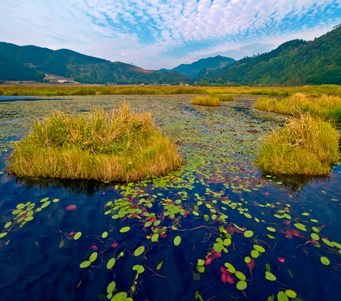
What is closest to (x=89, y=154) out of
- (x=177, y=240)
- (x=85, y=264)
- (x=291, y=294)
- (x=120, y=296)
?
(x=85, y=264)

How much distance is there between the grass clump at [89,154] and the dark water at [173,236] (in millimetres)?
516

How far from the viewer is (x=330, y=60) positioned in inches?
5581

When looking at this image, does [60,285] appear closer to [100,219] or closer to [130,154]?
[100,219]

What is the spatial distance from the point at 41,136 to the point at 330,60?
204m

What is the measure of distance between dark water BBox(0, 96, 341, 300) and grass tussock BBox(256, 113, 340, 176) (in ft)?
2.01

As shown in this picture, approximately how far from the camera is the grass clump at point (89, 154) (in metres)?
7.23

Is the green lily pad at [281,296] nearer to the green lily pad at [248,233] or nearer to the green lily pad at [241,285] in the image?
the green lily pad at [241,285]

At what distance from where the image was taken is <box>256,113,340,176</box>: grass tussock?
774cm

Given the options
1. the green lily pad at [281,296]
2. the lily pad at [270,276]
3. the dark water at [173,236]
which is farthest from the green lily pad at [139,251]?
the green lily pad at [281,296]

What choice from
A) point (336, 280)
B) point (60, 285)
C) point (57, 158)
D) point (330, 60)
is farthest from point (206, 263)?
point (330, 60)

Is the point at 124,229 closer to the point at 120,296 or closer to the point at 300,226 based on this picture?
the point at 120,296

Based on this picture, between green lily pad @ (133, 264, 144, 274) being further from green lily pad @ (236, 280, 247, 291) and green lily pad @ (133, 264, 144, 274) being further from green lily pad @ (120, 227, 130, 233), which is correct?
green lily pad @ (236, 280, 247, 291)

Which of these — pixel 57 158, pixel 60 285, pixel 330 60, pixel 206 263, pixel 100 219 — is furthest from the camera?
pixel 330 60

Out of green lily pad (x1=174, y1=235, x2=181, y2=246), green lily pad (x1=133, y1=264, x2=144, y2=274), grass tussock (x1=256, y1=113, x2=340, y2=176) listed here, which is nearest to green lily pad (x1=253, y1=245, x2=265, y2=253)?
green lily pad (x1=174, y1=235, x2=181, y2=246)
